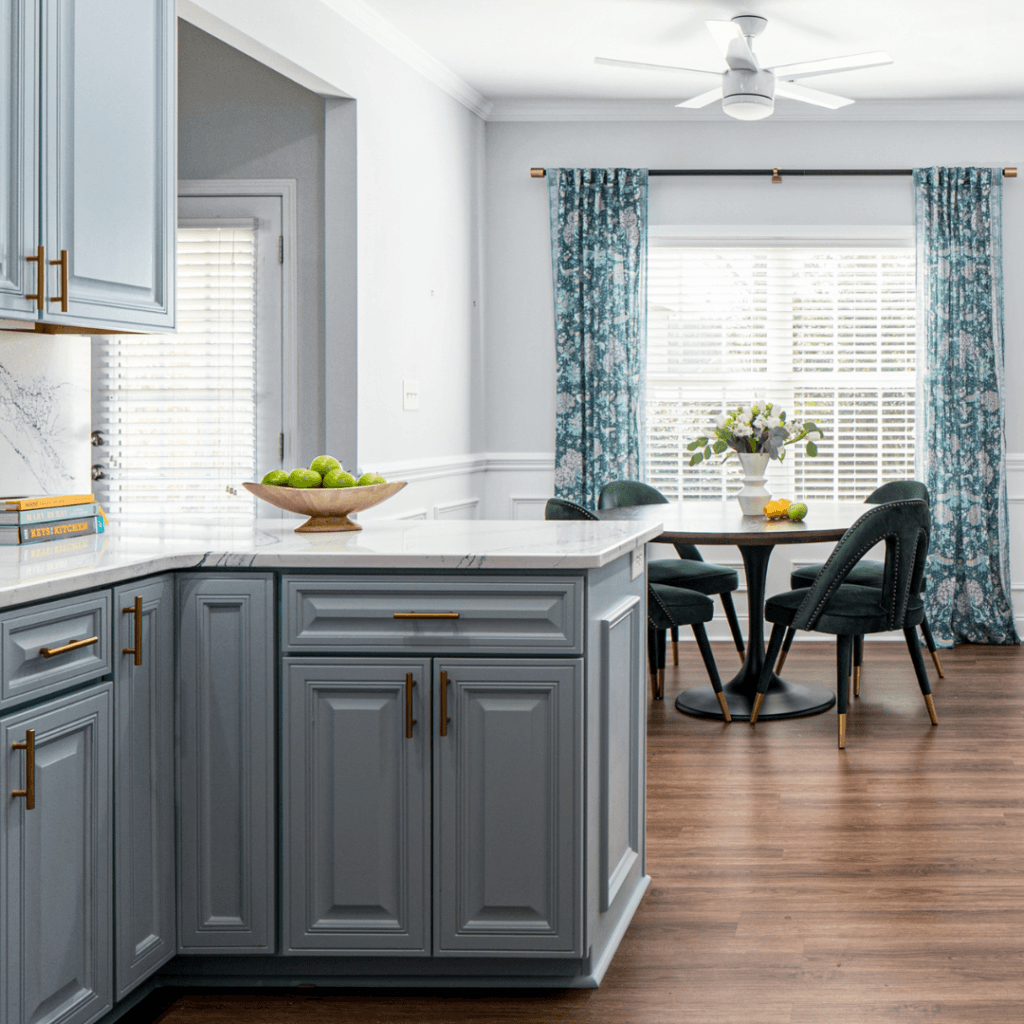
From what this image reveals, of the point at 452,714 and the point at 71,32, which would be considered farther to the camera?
the point at 71,32

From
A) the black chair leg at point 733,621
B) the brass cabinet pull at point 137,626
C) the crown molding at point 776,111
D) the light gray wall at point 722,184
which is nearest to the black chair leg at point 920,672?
the black chair leg at point 733,621

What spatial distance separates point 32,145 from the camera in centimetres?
231

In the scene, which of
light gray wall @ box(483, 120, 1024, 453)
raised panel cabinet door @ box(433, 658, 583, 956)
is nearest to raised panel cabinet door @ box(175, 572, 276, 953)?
raised panel cabinet door @ box(433, 658, 583, 956)

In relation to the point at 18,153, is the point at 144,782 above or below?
below

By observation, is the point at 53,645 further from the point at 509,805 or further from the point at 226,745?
the point at 509,805

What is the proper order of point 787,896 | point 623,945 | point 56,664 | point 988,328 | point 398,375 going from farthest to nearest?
point 988,328
point 398,375
point 787,896
point 623,945
point 56,664

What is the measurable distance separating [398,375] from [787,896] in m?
2.79

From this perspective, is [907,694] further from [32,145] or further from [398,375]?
[32,145]

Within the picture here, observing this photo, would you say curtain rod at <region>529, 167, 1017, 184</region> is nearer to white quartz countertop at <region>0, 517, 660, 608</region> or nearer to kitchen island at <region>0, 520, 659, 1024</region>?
white quartz countertop at <region>0, 517, 660, 608</region>

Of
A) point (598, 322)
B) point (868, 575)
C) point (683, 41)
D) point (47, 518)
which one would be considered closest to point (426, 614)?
point (47, 518)

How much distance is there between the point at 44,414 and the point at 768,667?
9.14 feet

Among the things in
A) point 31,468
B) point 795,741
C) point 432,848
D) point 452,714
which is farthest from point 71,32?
point 795,741

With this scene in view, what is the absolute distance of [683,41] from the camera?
16.0 ft

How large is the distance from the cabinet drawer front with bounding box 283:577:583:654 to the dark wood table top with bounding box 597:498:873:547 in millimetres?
2012
